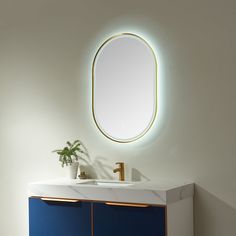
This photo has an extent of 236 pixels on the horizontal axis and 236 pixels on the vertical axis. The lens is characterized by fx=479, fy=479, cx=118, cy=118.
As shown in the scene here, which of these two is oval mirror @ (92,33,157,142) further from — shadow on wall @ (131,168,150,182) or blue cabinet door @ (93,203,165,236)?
blue cabinet door @ (93,203,165,236)

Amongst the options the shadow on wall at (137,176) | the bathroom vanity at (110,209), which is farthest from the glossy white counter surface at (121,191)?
the shadow on wall at (137,176)

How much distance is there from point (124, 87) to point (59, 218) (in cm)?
98

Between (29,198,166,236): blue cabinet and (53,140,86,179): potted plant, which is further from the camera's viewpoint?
(53,140,86,179): potted plant

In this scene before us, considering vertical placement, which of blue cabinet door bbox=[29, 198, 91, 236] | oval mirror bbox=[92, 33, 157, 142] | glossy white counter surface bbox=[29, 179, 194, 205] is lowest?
blue cabinet door bbox=[29, 198, 91, 236]

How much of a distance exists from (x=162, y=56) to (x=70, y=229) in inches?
50.4

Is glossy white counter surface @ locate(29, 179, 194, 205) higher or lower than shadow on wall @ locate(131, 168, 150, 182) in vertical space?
lower

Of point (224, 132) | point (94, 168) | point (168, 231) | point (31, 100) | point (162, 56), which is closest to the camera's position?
point (168, 231)

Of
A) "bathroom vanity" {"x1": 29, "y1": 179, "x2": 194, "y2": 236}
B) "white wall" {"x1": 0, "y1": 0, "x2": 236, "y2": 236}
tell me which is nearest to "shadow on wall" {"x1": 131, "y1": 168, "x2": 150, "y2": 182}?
"white wall" {"x1": 0, "y1": 0, "x2": 236, "y2": 236}

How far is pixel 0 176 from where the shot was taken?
393cm

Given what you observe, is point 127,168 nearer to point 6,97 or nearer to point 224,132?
point 224,132

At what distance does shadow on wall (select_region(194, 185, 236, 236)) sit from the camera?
9.76 feet

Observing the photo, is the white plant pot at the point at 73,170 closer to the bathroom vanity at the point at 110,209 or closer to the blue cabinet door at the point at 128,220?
the bathroom vanity at the point at 110,209

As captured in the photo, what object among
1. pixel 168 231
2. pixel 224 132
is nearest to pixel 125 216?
pixel 168 231

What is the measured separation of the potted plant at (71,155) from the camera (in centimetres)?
341
